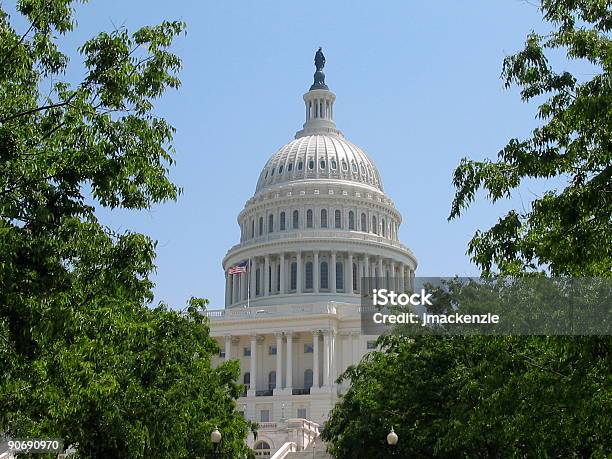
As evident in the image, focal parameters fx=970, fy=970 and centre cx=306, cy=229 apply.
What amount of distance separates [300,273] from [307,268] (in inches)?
73.2

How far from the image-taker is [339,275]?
128375 millimetres

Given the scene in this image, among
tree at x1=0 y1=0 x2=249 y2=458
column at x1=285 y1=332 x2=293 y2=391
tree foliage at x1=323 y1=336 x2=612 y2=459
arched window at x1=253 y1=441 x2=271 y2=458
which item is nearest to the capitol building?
column at x1=285 y1=332 x2=293 y2=391

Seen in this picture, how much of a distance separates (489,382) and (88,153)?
12965mm

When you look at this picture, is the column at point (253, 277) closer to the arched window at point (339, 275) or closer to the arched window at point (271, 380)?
the arched window at point (339, 275)

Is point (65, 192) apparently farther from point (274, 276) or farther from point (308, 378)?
point (274, 276)

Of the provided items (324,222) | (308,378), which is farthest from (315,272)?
(308,378)

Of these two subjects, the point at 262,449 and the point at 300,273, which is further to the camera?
the point at 300,273

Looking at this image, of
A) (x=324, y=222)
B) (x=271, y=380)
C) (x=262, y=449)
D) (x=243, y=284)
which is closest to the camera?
(x=262, y=449)

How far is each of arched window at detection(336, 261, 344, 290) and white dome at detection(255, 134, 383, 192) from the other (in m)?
13.3

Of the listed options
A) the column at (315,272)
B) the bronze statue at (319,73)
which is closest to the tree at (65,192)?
the column at (315,272)

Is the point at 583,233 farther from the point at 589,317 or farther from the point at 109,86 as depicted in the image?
the point at 109,86

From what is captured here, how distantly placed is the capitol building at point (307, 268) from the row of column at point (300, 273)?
138mm

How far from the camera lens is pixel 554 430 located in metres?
24.2

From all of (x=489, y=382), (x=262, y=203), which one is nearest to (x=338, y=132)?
(x=262, y=203)
